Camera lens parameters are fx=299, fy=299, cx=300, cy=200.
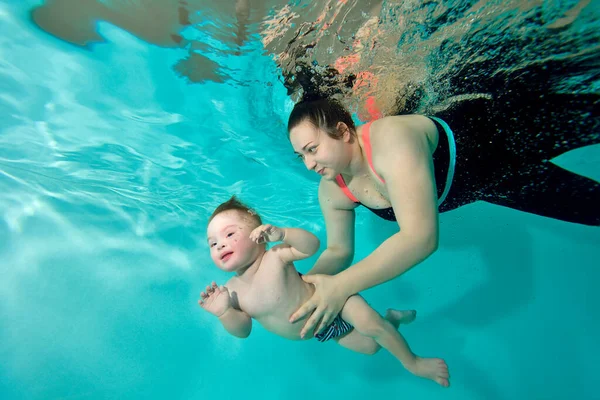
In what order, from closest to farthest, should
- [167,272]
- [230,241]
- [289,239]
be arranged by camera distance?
[289,239] < [230,241] < [167,272]

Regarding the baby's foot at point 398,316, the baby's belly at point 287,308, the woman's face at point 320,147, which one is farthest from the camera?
the baby's foot at point 398,316

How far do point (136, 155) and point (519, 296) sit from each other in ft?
32.9

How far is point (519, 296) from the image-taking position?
7676 mm

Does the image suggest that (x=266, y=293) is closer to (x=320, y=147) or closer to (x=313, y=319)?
(x=313, y=319)

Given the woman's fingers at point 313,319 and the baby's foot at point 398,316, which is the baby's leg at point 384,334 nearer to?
the woman's fingers at point 313,319

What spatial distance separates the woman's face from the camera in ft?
9.43

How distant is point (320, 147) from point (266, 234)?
99 cm

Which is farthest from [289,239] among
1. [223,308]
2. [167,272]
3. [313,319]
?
[167,272]

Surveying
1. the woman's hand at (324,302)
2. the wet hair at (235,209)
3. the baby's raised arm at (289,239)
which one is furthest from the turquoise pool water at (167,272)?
the woman's hand at (324,302)

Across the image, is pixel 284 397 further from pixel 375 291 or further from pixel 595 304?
pixel 595 304

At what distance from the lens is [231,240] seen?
A: 300 cm

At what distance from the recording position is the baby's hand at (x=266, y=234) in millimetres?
2516

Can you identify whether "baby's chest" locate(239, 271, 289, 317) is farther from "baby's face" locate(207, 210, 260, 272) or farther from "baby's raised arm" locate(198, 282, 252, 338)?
"baby's face" locate(207, 210, 260, 272)

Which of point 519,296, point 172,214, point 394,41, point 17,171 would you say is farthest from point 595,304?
point 17,171
